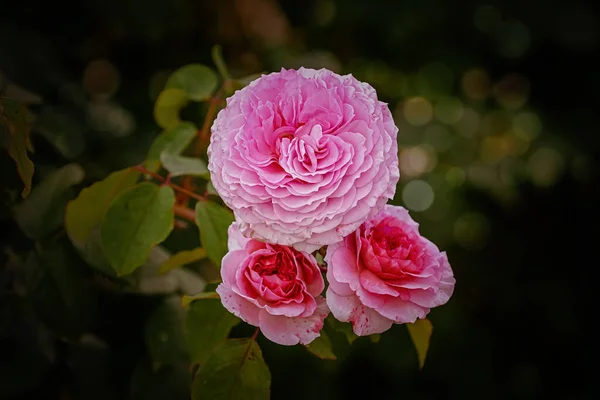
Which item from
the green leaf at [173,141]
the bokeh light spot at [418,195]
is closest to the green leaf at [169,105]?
the green leaf at [173,141]

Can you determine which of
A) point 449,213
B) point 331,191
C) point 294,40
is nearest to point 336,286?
point 331,191

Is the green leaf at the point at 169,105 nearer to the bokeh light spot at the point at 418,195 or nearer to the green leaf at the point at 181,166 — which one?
the green leaf at the point at 181,166

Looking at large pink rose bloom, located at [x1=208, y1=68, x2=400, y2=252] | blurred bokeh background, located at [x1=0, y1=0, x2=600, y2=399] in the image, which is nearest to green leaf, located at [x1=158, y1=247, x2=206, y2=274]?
large pink rose bloom, located at [x1=208, y1=68, x2=400, y2=252]

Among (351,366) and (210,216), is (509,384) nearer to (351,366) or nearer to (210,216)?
(351,366)

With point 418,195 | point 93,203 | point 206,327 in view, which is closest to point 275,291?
point 206,327

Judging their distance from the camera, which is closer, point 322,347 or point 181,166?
point 322,347

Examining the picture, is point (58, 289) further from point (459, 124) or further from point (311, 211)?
point (459, 124)
